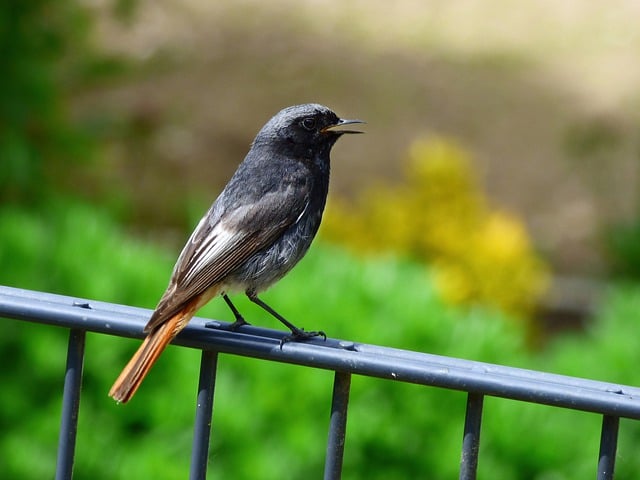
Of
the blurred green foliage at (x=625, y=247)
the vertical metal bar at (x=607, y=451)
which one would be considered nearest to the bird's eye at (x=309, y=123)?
the vertical metal bar at (x=607, y=451)

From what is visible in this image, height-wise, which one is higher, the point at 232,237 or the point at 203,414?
the point at 232,237

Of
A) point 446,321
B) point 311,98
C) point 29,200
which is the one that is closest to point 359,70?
point 311,98

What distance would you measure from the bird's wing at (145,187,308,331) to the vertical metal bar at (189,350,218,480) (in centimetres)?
64

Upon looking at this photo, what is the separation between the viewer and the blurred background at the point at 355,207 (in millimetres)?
4473

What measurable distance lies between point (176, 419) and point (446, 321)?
128cm

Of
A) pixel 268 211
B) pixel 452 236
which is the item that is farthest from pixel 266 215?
pixel 452 236

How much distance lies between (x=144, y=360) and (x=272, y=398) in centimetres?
211

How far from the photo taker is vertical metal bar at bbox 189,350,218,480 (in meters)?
2.20

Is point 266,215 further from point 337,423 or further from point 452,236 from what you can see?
point 452,236

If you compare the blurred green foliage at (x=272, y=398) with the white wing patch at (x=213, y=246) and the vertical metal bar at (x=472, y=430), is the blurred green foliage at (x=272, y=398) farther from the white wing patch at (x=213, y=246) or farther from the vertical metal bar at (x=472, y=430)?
the vertical metal bar at (x=472, y=430)

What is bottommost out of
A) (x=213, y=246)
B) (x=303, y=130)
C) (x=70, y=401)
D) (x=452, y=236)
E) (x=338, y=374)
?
(x=70, y=401)

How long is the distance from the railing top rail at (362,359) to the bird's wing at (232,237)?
2.09 feet

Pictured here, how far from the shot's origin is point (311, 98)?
11.4 m

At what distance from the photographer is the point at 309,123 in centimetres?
351
